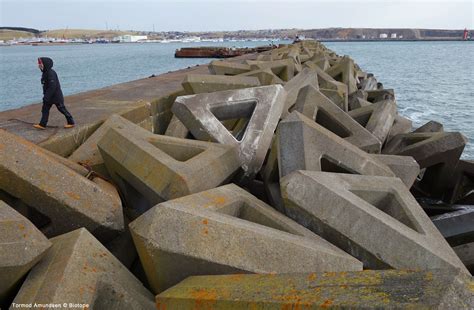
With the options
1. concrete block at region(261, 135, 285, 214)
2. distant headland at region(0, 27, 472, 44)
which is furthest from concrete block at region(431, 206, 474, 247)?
distant headland at region(0, 27, 472, 44)

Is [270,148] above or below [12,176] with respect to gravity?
below

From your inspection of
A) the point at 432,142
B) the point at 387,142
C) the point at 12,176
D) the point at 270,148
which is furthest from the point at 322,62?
the point at 12,176

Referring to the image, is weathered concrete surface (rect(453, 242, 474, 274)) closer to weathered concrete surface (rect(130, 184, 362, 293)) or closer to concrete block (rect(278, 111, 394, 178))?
concrete block (rect(278, 111, 394, 178))

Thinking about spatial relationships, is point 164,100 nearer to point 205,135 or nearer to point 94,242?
point 205,135

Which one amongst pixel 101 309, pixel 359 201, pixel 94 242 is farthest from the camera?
pixel 359 201

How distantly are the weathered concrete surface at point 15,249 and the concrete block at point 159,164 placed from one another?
0.92m

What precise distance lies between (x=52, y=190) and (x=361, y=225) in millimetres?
1882

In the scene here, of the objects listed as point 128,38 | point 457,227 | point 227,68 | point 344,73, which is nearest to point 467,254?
point 457,227

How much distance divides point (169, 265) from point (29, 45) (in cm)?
15797

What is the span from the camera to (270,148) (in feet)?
13.7

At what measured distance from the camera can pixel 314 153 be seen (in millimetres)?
3252

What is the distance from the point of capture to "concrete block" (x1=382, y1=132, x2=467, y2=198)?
16.9 feet

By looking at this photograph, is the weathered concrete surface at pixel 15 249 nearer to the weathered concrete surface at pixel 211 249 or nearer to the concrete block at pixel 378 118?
the weathered concrete surface at pixel 211 249

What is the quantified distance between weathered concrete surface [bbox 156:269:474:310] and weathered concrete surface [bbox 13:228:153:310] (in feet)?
0.92
